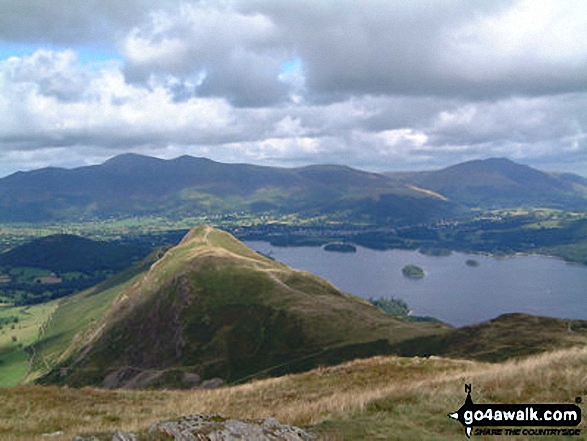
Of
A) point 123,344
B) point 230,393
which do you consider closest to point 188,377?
point 123,344

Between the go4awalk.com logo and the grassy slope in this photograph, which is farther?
the grassy slope

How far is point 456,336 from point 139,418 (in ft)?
325

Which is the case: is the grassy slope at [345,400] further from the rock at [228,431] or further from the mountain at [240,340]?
the mountain at [240,340]

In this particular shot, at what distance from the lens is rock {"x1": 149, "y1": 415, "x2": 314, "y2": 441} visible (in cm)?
1571

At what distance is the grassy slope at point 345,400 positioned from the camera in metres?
19.0

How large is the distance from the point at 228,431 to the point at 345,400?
940cm

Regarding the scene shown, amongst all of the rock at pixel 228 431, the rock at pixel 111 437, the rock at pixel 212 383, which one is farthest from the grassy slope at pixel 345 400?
the rock at pixel 212 383

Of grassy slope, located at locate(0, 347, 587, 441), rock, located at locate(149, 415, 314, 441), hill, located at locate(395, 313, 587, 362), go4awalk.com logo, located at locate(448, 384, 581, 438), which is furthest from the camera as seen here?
hill, located at locate(395, 313, 587, 362)

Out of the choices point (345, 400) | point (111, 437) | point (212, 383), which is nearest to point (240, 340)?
point (212, 383)

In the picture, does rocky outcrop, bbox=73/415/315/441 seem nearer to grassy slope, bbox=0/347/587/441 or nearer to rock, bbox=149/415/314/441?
rock, bbox=149/415/314/441

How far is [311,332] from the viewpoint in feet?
492

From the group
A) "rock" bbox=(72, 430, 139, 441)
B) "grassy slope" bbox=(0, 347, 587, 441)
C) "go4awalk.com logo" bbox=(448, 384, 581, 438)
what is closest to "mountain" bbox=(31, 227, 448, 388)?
"grassy slope" bbox=(0, 347, 587, 441)

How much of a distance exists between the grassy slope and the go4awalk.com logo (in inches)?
20.2

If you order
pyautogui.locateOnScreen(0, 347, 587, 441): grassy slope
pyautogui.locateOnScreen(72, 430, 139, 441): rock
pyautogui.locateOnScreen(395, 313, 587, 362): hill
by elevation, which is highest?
pyautogui.locateOnScreen(72, 430, 139, 441): rock
